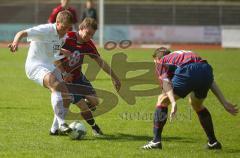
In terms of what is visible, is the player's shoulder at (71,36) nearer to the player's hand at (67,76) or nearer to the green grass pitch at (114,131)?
the player's hand at (67,76)

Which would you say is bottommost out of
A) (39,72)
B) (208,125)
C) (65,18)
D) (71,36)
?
(208,125)

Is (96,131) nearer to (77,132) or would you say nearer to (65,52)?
(77,132)

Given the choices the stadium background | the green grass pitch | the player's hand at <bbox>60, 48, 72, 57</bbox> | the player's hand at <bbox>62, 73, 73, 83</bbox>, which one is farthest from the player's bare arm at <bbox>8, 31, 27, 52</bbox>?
the stadium background

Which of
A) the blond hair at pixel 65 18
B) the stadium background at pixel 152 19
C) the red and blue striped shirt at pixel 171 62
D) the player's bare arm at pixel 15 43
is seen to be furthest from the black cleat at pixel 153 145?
the stadium background at pixel 152 19

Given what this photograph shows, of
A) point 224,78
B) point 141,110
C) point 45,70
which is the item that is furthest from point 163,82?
point 224,78

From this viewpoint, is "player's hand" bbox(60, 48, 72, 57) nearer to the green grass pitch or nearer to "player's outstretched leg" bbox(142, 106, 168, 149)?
the green grass pitch

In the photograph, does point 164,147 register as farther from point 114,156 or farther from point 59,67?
point 59,67

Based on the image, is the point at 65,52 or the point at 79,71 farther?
the point at 79,71

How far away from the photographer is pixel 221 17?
41375 mm

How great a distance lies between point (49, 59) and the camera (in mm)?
9891

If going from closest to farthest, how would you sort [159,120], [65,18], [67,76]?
[159,120] < [65,18] < [67,76]

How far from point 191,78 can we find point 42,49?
8.18ft

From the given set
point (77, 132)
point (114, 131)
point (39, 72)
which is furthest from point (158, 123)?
point (39, 72)

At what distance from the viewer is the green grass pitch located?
8719 mm
